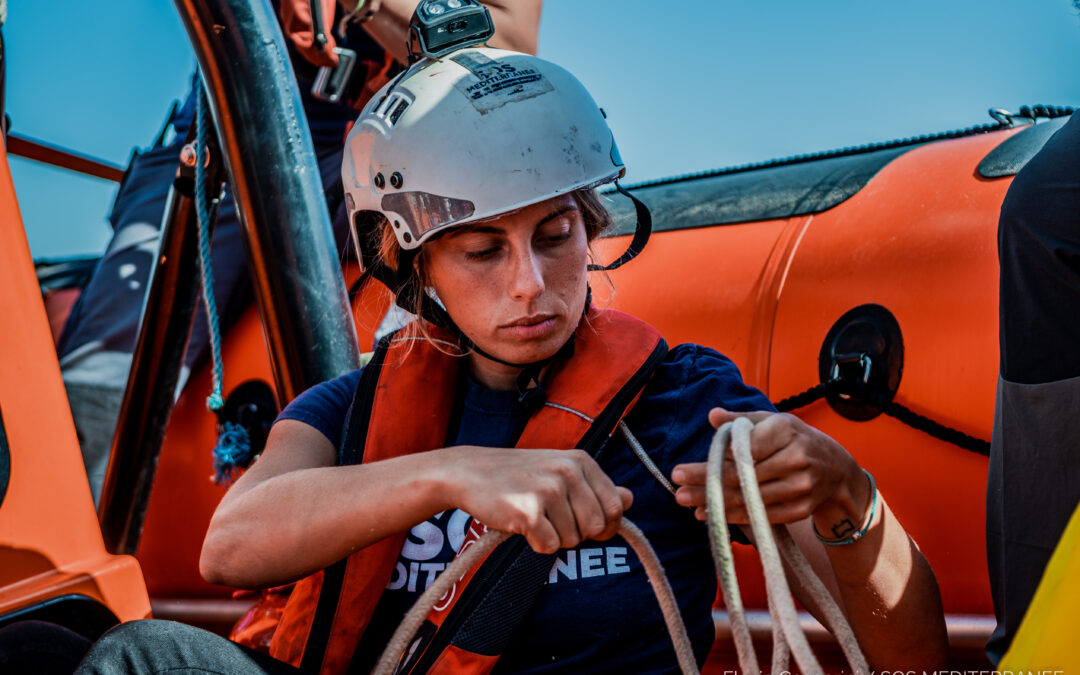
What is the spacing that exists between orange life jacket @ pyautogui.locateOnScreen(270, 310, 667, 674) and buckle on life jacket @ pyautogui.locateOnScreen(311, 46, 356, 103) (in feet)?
3.56

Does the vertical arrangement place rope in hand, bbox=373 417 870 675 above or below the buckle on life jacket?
below

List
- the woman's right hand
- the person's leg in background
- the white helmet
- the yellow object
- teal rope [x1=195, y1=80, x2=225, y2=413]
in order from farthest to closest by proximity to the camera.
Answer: teal rope [x1=195, y1=80, x2=225, y2=413], the white helmet, the person's leg in background, the woman's right hand, the yellow object

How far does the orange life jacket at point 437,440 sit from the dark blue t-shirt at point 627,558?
0.04 metres

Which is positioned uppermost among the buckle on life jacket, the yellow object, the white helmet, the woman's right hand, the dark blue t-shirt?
the buckle on life jacket

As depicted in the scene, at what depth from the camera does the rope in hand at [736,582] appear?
913 millimetres

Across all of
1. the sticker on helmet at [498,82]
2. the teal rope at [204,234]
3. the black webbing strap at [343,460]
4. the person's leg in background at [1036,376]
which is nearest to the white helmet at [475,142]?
the sticker on helmet at [498,82]

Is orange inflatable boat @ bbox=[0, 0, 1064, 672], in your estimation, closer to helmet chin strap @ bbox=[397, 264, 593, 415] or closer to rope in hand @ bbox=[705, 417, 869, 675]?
helmet chin strap @ bbox=[397, 264, 593, 415]

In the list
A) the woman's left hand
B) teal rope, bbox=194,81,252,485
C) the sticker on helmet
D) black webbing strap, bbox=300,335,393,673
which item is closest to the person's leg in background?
the woman's left hand

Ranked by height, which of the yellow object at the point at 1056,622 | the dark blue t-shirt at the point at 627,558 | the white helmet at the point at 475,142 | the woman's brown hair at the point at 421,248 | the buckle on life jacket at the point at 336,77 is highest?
the buckle on life jacket at the point at 336,77

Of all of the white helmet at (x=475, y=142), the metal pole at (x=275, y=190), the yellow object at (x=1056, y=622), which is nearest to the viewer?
the yellow object at (x=1056, y=622)

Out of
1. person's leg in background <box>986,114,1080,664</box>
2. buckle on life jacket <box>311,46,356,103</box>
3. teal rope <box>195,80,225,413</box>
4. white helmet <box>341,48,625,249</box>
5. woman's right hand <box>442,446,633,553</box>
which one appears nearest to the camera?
woman's right hand <box>442,446,633,553</box>

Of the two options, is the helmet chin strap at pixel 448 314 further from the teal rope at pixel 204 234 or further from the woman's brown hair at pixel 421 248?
the teal rope at pixel 204 234

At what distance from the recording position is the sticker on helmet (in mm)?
1503

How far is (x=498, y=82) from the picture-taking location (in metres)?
1.53
